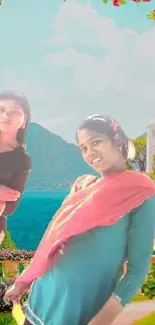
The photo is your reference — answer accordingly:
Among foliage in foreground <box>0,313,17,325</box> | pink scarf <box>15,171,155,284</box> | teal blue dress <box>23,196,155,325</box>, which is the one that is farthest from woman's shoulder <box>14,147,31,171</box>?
foliage in foreground <box>0,313,17,325</box>

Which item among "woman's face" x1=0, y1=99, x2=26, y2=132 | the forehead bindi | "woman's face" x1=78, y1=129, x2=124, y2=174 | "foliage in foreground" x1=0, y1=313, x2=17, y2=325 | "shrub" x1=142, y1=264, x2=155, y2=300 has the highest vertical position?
"woman's face" x1=0, y1=99, x2=26, y2=132

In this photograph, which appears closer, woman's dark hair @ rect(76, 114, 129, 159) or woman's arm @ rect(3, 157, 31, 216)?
woman's dark hair @ rect(76, 114, 129, 159)

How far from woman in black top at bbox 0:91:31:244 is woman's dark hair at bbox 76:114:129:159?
7.8 inches

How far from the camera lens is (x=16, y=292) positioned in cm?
201

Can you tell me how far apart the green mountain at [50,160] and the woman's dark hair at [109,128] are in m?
0.09

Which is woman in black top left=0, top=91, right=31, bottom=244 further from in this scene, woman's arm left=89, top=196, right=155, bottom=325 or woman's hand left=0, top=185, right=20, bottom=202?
woman's arm left=89, top=196, right=155, bottom=325

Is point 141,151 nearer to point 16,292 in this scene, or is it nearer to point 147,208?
point 147,208

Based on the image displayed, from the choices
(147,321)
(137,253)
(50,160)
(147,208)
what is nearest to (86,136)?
(50,160)

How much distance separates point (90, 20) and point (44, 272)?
0.87 metres

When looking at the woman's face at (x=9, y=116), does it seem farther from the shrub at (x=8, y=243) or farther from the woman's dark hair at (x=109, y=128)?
the shrub at (x=8, y=243)

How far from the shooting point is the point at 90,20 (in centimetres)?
214

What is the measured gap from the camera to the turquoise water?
2.04 metres

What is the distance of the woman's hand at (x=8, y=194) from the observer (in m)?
2.09

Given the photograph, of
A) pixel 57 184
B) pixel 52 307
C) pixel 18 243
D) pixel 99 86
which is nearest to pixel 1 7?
pixel 99 86
